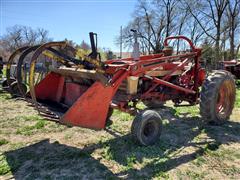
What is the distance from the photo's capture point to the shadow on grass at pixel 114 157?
11.9 feet

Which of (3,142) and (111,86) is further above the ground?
(111,86)

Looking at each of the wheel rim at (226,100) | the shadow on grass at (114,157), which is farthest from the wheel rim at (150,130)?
the wheel rim at (226,100)

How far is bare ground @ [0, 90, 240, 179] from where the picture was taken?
366 centimetres

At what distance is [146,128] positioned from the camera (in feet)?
15.2

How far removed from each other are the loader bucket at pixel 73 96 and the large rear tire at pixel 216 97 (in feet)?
7.44

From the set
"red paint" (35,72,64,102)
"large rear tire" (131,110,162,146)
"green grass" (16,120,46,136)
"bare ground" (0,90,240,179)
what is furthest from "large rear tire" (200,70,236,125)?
"green grass" (16,120,46,136)

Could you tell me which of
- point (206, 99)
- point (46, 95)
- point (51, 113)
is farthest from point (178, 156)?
point (46, 95)

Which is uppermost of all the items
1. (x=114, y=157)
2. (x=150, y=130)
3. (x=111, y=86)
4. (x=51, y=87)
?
(x=111, y=86)

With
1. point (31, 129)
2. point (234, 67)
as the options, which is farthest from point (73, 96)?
point (234, 67)

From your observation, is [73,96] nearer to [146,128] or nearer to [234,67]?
[146,128]

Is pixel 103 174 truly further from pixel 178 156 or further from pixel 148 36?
pixel 148 36

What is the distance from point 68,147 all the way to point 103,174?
1196 mm

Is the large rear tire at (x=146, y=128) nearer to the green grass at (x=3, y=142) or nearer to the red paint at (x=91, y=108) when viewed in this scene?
the red paint at (x=91, y=108)

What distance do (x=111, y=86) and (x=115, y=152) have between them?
1.10m
